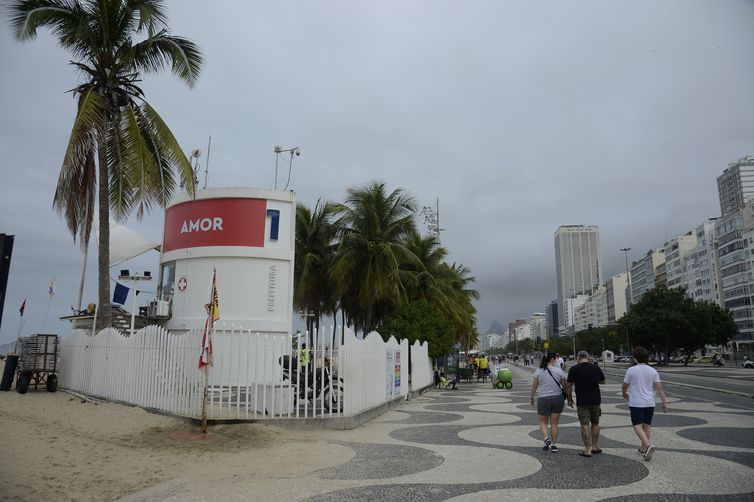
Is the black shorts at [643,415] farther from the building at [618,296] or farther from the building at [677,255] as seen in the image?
the building at [618,296]

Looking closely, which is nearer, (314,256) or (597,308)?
(314,256)

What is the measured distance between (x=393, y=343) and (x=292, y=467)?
1005 centimetres

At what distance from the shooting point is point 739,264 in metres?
85.1

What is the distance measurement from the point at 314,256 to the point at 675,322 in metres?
48.1

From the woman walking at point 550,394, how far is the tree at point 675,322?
194ft

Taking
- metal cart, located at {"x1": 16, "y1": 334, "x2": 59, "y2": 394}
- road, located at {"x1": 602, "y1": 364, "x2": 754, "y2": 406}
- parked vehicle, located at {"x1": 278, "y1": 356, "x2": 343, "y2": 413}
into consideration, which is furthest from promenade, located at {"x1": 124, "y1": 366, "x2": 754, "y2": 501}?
metal cart, located at {"x1": 16, "y1": 334, "x2": 59, "y2": 394}

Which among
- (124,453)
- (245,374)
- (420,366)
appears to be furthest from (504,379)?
(124,453)

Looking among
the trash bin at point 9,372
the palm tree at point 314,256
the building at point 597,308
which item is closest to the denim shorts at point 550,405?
the trash bin at point 9,372

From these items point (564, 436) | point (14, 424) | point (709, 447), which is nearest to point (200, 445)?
point (14, 424)

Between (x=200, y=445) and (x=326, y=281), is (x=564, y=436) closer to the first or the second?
(x=200, y=445)

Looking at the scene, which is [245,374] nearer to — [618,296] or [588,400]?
[588,400]

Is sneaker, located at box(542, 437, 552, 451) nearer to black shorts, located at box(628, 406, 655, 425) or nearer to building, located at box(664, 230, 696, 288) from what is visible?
black shorts, located at box(628, 406, 655, 425)

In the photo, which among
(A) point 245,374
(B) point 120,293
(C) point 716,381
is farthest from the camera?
(C) point 716,381

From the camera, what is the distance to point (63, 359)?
17.9 m
